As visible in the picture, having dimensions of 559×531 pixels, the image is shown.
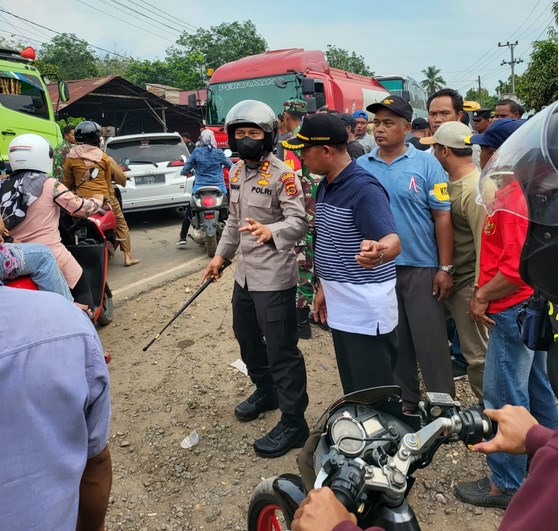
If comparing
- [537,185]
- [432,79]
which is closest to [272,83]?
[537,185]

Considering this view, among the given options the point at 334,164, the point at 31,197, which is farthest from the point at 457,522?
the point at 31,197

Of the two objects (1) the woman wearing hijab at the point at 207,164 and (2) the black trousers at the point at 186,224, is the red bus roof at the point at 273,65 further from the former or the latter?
(2) the black trousers at the point at 186,224

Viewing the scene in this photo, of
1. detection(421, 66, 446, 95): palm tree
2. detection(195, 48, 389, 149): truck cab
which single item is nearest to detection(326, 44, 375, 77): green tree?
detection(421, 66, 446, 95): palm tree

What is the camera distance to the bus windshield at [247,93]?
1002cm

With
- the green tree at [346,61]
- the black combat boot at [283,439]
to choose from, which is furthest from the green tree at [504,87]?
the black combat boot at [283,439]

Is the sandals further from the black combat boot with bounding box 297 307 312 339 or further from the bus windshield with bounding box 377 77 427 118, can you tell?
the bus windshield with bounding box 377 77 427 118

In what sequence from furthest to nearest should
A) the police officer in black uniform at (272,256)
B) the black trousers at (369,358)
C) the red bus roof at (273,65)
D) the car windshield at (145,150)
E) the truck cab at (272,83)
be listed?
the red bus roof at (273,65)
the truck cab at (272,83)
the car windshield at (145,150)
the police officer in black uniform at (272,256)
the black trousers at (369,358)

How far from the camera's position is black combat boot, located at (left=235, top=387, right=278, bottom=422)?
120 inches

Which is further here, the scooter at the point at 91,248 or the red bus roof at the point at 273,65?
the red bus roof at the point at 273,65

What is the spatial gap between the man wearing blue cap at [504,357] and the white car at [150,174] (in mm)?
6455

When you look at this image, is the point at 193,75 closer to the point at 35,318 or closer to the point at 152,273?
the point at 152,273

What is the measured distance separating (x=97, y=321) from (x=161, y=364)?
3.42 ft

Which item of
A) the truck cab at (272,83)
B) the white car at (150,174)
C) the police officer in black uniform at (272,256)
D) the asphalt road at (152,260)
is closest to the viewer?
the police officer in black uniform at (272,256)

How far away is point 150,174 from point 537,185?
25.0ft
